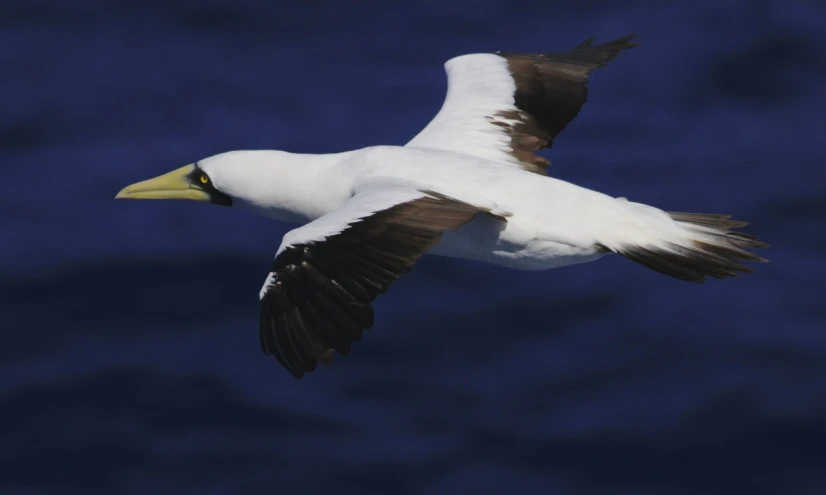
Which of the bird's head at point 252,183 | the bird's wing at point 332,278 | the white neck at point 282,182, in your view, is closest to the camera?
the bird's wing at point 332,278

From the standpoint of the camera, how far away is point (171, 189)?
39.4ft

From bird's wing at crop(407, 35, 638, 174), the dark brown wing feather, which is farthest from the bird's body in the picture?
the dark brown wing feather

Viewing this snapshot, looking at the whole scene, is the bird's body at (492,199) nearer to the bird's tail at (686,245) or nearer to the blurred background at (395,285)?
the bird's tail at (686,245)

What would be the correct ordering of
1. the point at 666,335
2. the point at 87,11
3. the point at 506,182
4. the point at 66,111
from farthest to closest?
the point at 87,11
the point at 66,111
the point at 666,335
the point at 506,182

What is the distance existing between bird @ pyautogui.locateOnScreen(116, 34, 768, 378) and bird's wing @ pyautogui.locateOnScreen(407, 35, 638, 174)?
13 millimetres

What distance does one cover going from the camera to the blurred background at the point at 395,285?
12.1 m

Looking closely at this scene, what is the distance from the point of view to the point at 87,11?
648 inches

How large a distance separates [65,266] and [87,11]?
3.74 m

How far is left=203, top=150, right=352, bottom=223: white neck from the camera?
36.6ft

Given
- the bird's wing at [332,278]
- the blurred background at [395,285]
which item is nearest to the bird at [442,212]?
the bird's wing at [332,278]

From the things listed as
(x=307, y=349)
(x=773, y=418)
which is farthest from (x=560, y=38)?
(x=307, y=349)

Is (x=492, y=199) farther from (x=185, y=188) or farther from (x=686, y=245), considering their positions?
(x=185, y=188)

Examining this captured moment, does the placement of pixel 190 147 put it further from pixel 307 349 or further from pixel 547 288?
pixel 307 349

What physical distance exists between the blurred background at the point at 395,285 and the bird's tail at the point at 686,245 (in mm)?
1889
